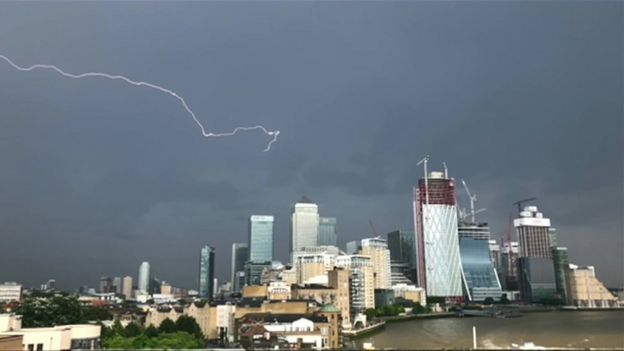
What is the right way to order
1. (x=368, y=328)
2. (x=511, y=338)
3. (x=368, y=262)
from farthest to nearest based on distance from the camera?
(x=368, y=262) < (x=368, y=328) < (x=511, y=338)

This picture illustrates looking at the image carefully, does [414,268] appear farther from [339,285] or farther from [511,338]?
[511,338]

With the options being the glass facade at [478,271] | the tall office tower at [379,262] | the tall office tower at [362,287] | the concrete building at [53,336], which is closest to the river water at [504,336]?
the tall office tower at [362,287]

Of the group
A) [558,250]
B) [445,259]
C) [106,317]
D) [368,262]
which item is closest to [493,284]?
[445,259]

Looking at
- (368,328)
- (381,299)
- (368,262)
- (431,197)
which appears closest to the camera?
(368,328)

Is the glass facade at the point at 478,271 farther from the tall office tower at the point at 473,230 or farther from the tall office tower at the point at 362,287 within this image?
the tall office tower at the point at 362,287

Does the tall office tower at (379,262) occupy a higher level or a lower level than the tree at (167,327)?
higher

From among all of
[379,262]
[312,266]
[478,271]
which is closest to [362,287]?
[312,266]

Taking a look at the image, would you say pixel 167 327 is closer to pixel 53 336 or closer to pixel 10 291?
pixel 53 336
